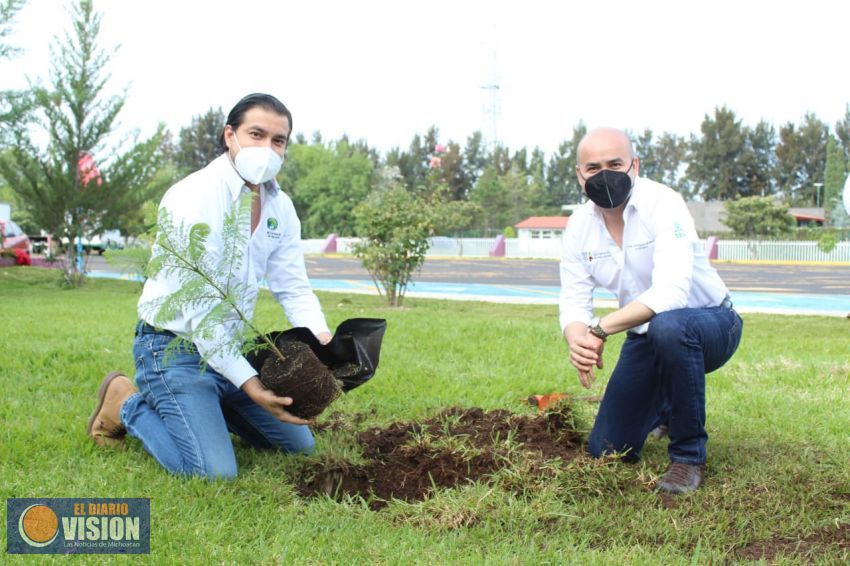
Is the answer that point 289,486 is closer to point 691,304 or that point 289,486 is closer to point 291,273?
point 291,273

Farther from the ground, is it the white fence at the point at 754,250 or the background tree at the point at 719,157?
the background tree at the point at 719,157

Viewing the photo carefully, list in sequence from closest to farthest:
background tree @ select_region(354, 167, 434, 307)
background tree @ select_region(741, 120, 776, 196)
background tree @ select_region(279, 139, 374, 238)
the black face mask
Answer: the black face mask, background tree @ select_region(354, 167, 434, 307), background tree @ select_region(279, 139, 374, 238), background tree @ select_region(741, 120, 776, 196)

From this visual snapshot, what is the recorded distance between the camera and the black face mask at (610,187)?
3.43 metres

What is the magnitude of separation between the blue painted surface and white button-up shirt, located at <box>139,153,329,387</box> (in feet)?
26.5

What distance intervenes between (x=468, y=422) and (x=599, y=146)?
60.4 inches

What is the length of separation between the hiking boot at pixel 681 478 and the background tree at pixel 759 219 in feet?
134

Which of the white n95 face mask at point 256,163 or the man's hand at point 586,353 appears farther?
the white n95 face mask at point 256,163

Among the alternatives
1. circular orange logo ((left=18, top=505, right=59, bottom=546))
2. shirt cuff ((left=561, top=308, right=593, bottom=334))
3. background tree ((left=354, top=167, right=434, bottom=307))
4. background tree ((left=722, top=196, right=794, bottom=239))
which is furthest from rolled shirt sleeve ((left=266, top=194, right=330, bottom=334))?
background tree ((left=722, top=196, right=794, bottom=239))

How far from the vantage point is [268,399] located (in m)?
3.29

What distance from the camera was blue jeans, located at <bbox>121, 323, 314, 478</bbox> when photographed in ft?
11.3

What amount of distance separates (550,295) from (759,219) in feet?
95.0

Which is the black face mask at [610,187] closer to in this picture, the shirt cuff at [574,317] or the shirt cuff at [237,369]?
the shirt cuff at [574,317]

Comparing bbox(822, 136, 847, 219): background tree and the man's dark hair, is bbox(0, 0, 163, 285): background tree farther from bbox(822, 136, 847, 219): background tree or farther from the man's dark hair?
bbox(822, 136, 847, 219): background tree

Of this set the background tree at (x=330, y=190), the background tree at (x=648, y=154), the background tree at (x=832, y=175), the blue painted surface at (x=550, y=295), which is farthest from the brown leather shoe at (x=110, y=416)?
the background tree at (x=648, y=154)
